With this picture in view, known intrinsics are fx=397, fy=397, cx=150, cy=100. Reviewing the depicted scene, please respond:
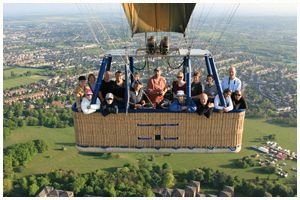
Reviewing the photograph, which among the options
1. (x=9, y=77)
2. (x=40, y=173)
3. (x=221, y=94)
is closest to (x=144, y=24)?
(x=221, y=94)

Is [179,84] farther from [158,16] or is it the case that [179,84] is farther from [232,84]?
[158,16]

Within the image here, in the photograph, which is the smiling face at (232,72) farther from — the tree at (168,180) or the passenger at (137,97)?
the tree at (168,180)

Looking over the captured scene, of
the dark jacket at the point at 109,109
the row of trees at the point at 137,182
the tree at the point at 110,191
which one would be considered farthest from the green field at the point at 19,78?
the dark jacket at the point at 109,109

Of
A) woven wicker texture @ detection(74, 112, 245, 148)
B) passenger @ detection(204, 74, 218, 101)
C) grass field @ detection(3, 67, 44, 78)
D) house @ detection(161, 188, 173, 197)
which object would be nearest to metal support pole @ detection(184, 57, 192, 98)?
woven wicker texture @ detection(74, 112, 245, 148)

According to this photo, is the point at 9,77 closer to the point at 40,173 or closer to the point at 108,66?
the point at 40,173

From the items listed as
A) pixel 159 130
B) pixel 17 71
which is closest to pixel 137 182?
pixel 159 130

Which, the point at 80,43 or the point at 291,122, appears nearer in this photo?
the point at 291,122
